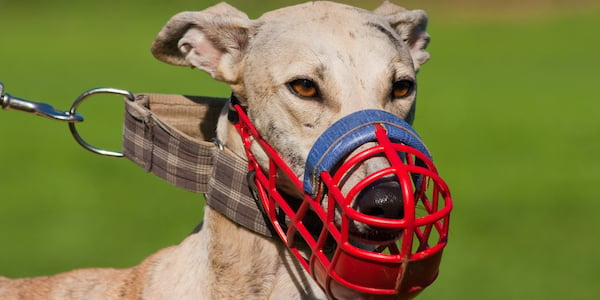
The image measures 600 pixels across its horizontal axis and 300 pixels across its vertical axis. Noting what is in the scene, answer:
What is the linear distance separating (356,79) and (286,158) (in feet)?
1.00

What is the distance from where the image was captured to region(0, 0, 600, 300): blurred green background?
7.93 metres

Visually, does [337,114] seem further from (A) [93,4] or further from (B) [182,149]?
(A) [93,4]

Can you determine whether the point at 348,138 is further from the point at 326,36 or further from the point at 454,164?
the point at 454,164

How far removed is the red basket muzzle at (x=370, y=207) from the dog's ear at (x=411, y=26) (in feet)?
2.40

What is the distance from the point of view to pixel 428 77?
18.3 meters

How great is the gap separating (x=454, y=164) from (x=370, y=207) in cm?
934

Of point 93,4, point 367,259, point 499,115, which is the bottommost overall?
point 93,4

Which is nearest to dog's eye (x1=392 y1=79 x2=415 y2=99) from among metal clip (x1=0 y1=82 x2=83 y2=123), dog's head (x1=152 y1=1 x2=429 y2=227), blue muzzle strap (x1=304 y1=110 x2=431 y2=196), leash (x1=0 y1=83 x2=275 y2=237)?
dog's head (x1=152 y1=1 x2=429 y2=227)

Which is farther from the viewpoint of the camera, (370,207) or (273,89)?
(273,89)

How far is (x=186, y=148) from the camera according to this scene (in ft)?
10.1

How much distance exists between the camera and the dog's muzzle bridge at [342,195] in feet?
7.94

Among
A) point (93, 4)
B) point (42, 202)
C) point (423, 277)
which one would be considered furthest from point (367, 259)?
point (93, 4)

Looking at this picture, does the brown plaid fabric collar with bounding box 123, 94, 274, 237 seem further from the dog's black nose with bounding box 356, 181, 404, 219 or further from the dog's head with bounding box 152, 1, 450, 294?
the dog's black nose with bounding box 356, 181, 404, 219

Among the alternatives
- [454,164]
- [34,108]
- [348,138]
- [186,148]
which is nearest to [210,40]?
[186,148]
